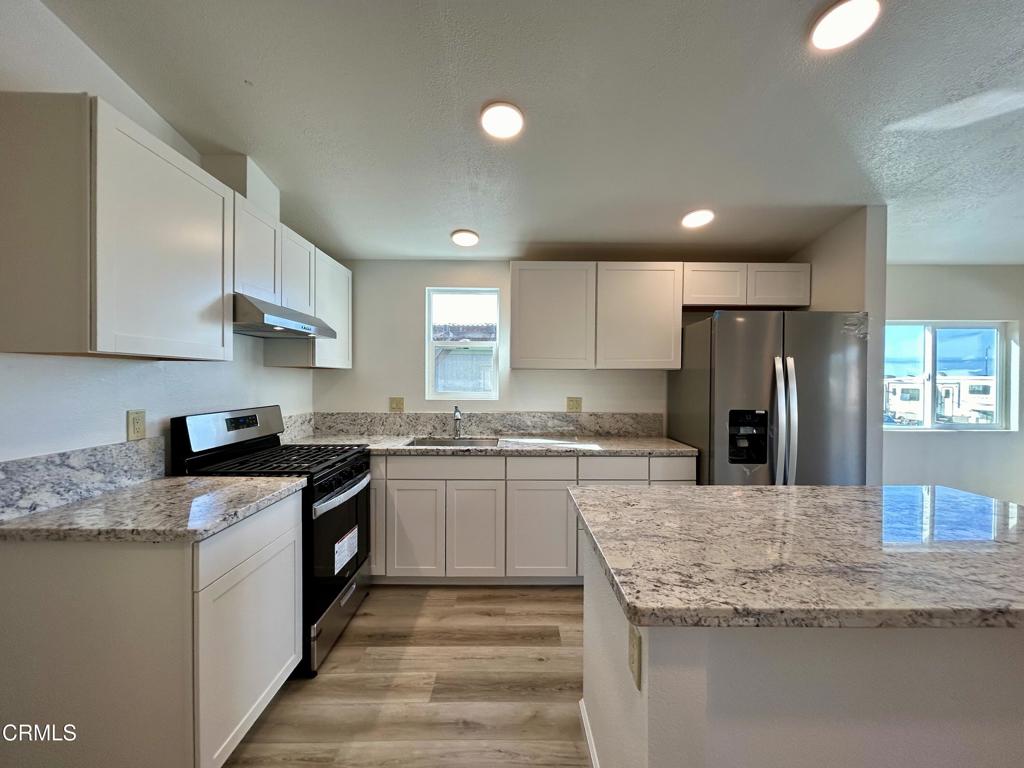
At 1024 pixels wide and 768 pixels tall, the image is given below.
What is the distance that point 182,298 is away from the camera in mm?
1428

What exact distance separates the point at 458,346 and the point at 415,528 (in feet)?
4.65

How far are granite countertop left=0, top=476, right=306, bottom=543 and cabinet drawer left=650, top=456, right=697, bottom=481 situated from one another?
1993 mm

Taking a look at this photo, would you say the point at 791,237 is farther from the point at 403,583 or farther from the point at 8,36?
the point at 8,36


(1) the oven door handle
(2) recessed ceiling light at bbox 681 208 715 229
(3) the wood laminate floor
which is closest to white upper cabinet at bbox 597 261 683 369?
(2) recessed ceiling light at bbox 681 208 715 229

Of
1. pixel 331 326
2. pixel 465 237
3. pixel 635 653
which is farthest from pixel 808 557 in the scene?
pixel 331 326

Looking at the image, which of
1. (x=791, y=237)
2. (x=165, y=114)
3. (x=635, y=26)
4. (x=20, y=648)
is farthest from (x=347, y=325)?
(x=791, y=237)

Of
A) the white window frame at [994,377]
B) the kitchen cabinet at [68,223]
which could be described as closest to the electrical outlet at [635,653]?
the kitchen cabinet at [68,223]

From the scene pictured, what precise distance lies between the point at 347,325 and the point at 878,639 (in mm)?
3121

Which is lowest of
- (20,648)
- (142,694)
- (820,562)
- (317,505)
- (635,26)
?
(142,694)

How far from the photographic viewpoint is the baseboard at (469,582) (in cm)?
254

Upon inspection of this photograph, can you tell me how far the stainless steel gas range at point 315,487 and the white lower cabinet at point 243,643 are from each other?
0.11 metres

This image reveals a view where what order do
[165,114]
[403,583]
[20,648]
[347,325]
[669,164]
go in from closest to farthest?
1. [20,648]
2. [165,114]
3. [669,164]
4. [403,583]
5. [347,325]

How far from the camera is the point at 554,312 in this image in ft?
9.12

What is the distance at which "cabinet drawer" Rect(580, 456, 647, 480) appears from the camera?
8.14 feet
